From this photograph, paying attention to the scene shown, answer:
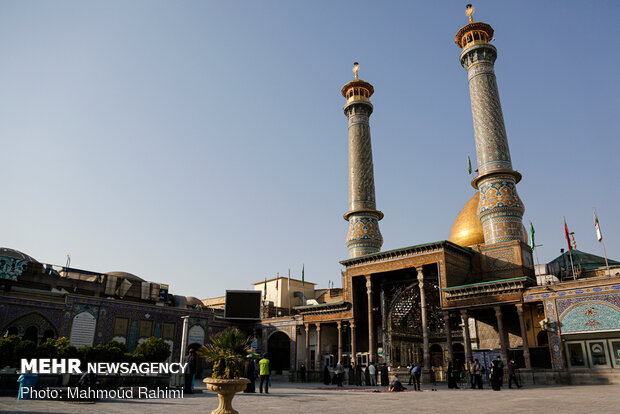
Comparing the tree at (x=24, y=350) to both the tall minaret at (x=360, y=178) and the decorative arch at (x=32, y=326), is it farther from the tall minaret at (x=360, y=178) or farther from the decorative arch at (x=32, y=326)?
the tall minaret at (x=360, y=178)

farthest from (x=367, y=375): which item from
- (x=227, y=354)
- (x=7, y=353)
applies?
(x=227, y=354)

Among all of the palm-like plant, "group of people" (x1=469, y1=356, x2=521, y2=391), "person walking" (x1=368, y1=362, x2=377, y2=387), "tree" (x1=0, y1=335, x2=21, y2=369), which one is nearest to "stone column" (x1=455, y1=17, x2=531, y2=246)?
"group of people" (x1=469, y1=356, x2=521, y2=391)

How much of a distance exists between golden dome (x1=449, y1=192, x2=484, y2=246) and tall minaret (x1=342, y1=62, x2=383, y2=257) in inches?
243

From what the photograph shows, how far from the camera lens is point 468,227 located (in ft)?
105

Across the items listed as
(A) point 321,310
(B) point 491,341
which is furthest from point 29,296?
(B) point 491,341

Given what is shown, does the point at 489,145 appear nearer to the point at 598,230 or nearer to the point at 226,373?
the point at 598,230

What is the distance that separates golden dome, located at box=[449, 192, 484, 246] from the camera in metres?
31.3

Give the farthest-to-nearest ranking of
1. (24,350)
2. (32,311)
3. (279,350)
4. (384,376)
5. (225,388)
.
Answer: (279,350) → (32,311) → (384,376) → (24,350) → (225,388)

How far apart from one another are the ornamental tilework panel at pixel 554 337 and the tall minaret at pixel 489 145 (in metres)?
4.88

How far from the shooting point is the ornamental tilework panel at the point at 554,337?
61.4ft

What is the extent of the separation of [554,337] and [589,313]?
175 centimetres

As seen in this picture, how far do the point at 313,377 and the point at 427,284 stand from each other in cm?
916

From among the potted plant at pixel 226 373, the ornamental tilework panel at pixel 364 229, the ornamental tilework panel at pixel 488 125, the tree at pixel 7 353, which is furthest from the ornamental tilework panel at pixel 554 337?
the tree at pixel 7 353

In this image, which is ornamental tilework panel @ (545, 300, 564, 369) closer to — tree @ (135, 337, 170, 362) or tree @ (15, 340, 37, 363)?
tree @ (135, 337, 170, 362)
